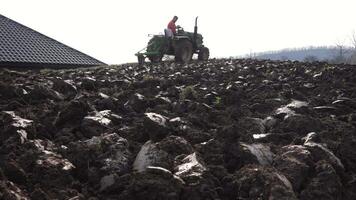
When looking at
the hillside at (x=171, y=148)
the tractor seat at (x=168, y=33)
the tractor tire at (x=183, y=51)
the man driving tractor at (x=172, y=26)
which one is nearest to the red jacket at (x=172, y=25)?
the man driving tractor at (x=172, y=26)

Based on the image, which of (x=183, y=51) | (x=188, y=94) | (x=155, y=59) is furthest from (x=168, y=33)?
(x=188, y=94)

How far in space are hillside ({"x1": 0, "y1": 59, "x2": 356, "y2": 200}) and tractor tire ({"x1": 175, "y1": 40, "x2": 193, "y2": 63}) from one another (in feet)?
32.9

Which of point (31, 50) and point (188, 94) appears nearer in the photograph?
point (188, 94)

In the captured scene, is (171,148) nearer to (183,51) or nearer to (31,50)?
(183,51)

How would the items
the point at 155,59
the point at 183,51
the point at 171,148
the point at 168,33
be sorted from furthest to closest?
1. the point at 155,59
2. the point at 168,33
3. the point at 183,51
4. the point at 171,148

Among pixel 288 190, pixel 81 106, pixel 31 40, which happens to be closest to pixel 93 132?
pixel 81 106

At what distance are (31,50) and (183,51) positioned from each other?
21.3 feet

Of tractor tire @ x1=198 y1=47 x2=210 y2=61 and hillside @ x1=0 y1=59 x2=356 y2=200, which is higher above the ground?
tractor tire @ x1=198 y1=47 x2=210 y2=61

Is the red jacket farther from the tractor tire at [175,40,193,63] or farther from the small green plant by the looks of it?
the small green plant

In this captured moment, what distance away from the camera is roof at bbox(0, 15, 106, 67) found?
16.5 metres

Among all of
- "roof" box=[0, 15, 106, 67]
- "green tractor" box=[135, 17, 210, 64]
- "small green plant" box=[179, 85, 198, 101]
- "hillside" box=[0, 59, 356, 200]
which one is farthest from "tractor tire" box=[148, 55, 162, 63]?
"hillside" box=[0, 59, 356, 200]

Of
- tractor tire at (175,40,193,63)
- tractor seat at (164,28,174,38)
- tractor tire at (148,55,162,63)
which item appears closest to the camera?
tractor tire at (175,40,193,63)

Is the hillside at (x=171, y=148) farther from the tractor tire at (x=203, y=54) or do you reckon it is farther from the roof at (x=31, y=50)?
the tractor tire at (x=203, y=54)

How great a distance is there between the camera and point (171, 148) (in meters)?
3.59
